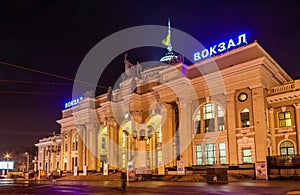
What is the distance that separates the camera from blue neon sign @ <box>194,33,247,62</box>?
38.2m

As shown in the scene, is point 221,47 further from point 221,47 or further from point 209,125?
point 209,125

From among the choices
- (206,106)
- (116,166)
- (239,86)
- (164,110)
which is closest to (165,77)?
(164,110)

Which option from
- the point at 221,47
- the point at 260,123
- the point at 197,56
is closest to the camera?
the point at 260,123

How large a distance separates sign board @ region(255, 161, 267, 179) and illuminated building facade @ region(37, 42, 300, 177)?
3.72 metres

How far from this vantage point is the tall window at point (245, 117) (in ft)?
119

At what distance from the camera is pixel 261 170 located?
3023 cm

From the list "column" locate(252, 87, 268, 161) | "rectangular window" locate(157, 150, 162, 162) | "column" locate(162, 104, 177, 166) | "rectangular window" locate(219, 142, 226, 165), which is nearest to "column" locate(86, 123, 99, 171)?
"rectangular window" locate(157, 150, 162, 162)

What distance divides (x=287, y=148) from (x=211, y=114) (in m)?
8.82

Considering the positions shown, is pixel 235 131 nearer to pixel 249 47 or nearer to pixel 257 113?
pixel 257 113

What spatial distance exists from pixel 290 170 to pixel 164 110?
17.8 metres

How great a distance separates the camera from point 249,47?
37000 millimetres

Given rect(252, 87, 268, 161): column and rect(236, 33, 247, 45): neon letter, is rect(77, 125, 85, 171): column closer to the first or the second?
rect(236, 33, 247, 45): neon letter

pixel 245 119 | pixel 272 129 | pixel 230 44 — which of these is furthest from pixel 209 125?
pixel 230 44

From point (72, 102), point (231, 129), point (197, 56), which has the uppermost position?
point (197, 56)
